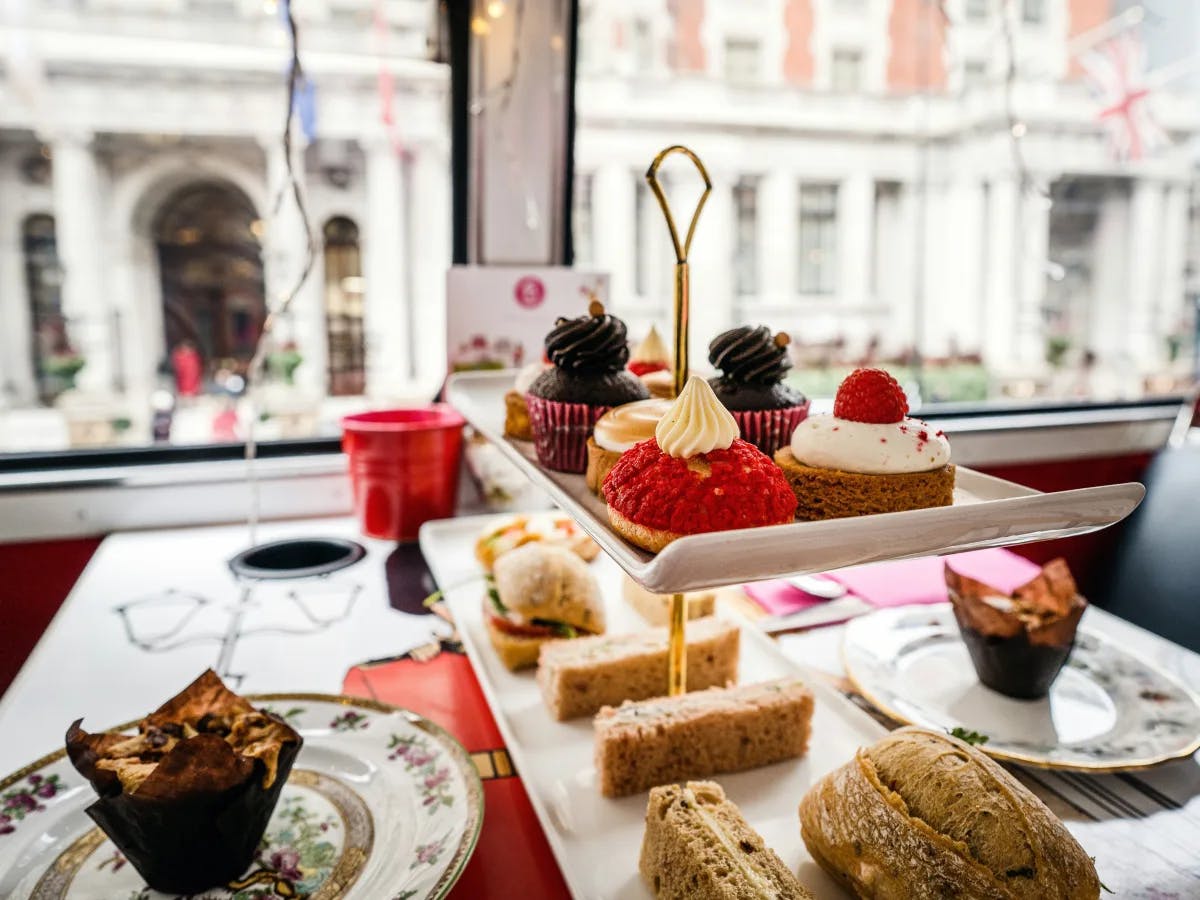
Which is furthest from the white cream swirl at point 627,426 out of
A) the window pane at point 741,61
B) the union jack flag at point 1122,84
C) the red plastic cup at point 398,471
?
the union jack flag at point 1122,84

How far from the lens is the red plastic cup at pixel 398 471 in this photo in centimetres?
179

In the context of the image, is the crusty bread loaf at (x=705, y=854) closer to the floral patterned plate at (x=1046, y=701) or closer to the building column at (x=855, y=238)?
the floral patterned plate at (x=1046, y=701)

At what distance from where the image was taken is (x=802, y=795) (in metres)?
0.87

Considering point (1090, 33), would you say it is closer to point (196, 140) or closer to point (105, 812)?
point (196, 140)

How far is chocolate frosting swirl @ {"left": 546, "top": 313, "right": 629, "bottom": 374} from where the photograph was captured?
104cm

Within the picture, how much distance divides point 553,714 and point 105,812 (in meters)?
0.51

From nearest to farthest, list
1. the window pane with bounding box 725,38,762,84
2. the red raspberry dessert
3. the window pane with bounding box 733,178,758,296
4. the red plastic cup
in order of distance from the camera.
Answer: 1. the red raspberry dessert
2. the red plastic cup
3. the window pane with bounding box 725,38,762,84
4. the window pane with bounding box 733,178,758,296

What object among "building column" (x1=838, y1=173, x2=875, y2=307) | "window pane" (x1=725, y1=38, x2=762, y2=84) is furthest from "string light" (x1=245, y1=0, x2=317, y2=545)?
"building column" (x1=838, y1=173, x2=875, y2=307)

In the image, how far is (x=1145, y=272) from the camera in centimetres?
523

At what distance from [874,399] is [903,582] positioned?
86 centimetres

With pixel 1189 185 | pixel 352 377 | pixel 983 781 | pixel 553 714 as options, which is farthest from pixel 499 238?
pixel 1189 185

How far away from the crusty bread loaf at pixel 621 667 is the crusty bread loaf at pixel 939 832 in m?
0.36

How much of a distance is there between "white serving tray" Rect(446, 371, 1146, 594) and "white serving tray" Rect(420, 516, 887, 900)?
31 cm

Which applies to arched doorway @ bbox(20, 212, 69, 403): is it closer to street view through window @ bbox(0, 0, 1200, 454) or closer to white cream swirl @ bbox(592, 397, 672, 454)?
street view through window @ bbox(0, 0, 1200, 454)
